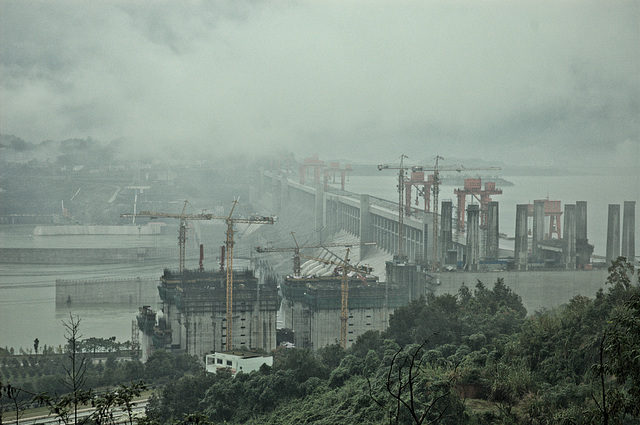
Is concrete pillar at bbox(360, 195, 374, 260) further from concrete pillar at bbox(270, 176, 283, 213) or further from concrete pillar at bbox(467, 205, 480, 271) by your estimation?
concrete pillar at bbox(270, 176, 283, 213)

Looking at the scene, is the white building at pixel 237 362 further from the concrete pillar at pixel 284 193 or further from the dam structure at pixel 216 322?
the concrete pillar at pixel 284 193

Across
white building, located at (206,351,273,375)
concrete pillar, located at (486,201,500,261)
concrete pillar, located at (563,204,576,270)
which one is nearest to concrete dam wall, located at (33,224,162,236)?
concrete pillar, located at (486,201,500,261)

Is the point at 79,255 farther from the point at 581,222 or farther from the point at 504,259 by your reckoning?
the point at 581,222

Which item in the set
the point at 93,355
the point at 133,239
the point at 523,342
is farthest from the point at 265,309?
the point at 133,239

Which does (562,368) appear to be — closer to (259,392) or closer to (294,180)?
(259,392)

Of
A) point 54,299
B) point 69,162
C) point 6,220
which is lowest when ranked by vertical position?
point 54,299
